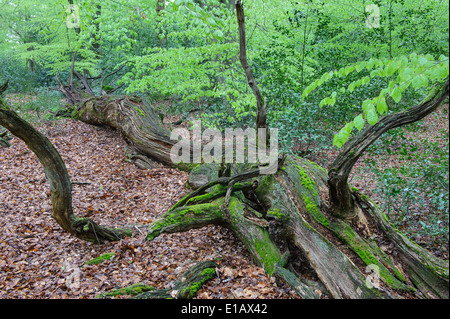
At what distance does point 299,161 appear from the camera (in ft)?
16.4

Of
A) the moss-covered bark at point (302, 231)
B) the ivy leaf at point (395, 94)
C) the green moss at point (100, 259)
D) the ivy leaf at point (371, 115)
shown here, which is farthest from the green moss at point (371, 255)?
the green moss at point (100, 259)

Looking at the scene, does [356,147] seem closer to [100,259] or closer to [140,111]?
[100,259]

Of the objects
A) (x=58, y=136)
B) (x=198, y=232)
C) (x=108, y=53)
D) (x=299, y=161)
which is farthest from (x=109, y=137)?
(x=108, y=53)

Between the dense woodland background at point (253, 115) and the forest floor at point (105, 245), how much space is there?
0.09ft

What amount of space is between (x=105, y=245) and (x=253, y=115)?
15.7 feet

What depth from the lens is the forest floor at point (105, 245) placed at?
3621 millimetres

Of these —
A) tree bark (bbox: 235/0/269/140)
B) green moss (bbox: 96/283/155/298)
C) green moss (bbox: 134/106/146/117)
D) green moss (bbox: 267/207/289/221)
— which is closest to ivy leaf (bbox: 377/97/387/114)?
green moss (bbox: 267/207/289/221)

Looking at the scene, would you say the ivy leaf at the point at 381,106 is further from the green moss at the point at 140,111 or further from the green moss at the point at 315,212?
the green moss at the point at 140,111

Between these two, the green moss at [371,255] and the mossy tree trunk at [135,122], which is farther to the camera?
the mossy tree trunk at [135,122]

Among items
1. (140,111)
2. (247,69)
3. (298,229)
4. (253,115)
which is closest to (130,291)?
(298,229)

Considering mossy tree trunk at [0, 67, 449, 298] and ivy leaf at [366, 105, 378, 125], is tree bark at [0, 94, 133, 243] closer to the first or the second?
mossy tree trunk at [0, 67, 449, 298]

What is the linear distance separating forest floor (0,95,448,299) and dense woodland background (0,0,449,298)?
26mm

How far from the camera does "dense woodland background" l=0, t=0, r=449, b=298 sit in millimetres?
3711

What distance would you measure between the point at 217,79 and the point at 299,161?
5.96 meters
